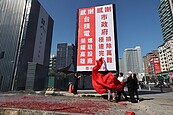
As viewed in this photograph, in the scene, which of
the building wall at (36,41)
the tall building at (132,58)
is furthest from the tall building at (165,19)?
the building wall at (36,41)

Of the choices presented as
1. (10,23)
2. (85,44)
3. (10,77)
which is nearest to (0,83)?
(10,77)

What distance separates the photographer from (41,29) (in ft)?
84.5

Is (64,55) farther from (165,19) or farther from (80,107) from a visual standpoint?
(80,107)

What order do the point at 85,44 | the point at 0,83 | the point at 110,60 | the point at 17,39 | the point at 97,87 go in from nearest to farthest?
the point at 97,87
the point at 110,60
the point at 85,44
the point at 0,83
the point at 17,39

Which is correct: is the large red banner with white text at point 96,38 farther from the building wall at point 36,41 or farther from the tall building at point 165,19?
the tall building at point 165,19

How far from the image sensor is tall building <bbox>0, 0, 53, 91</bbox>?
19.9m

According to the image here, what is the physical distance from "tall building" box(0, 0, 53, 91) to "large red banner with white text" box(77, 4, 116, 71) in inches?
498

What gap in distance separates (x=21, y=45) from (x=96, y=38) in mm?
14968

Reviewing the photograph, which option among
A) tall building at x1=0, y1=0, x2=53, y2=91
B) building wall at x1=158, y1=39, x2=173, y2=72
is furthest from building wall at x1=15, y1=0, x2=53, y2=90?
building wall at x1=158, y1=39, x2=173, y2=72

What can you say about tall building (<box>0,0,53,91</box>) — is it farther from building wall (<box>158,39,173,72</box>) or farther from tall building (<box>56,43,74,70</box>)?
tall building (<box>56,43,74,70</box>)

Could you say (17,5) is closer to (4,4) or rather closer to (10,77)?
(4,4)

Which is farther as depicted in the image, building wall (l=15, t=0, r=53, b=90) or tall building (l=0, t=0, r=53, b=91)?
building wall (l=15, t=0, r=53, b=90)

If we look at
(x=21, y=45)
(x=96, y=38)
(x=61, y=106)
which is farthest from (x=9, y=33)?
(x=61, y=106)

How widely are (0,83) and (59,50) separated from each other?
74.4 meters
